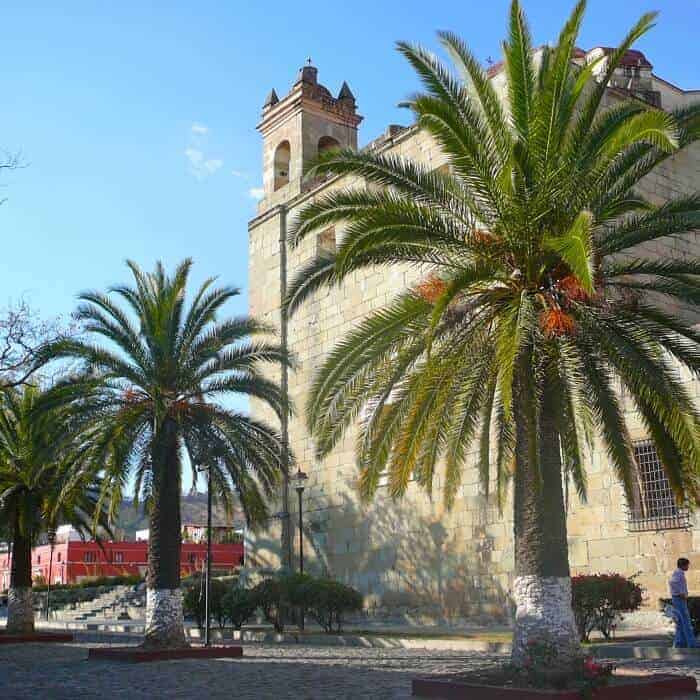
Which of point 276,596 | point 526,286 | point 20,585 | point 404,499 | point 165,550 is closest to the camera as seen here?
point 526,286

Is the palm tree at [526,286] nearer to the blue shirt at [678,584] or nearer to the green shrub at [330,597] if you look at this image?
the blue shirt at [678,584]

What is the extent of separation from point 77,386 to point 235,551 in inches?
1666

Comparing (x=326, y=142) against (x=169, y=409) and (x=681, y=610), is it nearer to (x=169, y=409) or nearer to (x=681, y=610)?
(x=169, y=409)

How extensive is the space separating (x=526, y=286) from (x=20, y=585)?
16297mm

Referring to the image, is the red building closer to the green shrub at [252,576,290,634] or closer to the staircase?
the staircase

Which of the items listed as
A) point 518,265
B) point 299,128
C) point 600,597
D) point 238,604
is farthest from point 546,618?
point 299,128

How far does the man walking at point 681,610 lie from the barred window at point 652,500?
3.10 metres

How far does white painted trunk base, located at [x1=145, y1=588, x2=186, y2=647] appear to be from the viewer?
16422 millimetres

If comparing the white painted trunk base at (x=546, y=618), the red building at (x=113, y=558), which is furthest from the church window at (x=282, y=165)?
the red building at (x=113, y=558)

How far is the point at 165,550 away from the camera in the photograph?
16734mm

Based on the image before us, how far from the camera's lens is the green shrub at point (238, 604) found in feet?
70.7

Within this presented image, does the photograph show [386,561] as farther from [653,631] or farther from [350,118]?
[350,118]

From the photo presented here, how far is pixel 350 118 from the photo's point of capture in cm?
2881

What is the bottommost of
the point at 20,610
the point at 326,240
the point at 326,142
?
the point at 20,610
